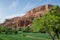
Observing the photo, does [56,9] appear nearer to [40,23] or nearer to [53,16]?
[53,16]

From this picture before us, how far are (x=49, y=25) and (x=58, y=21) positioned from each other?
1.68 meters

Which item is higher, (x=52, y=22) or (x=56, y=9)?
(x=56, y=9)

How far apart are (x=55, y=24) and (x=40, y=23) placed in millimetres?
2475

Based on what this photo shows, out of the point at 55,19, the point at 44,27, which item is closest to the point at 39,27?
the point at 44,27

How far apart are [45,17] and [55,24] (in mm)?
1993

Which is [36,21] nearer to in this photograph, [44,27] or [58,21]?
[44,27]

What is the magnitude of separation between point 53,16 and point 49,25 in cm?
184

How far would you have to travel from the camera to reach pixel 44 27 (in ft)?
107

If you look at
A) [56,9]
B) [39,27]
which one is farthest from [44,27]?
[56,9]

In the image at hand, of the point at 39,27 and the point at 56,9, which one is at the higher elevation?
the point at 56,9

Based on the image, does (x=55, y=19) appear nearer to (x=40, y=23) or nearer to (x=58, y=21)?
(x=58, y=21)

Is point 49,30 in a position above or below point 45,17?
below

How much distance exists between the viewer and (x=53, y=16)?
32.5 m

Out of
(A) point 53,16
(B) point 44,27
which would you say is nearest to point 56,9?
(A) point 53,16
